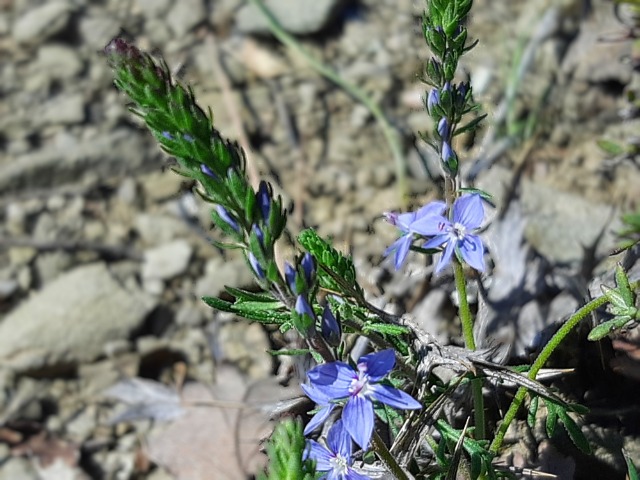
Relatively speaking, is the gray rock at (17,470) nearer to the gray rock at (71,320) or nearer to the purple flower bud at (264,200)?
the gray rock at (71,320)

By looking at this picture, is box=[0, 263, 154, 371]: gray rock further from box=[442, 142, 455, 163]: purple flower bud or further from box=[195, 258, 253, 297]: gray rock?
box=[442, 142, 455, 163]: purple flower bud

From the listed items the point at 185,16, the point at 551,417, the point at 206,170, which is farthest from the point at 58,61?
the point at 551,417

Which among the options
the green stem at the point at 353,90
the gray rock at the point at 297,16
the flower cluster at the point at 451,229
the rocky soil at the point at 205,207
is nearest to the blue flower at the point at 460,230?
the flower cluster at the point at 451,229

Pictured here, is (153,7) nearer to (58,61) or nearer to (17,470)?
(58,61)

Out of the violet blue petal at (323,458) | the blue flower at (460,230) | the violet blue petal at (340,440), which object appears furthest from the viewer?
the blue flower at (460,230)

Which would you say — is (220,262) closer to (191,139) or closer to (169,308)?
(169,308)

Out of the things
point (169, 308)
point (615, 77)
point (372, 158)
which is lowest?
point (169, 308)

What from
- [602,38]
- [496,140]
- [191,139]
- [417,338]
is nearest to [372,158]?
[496,140]
